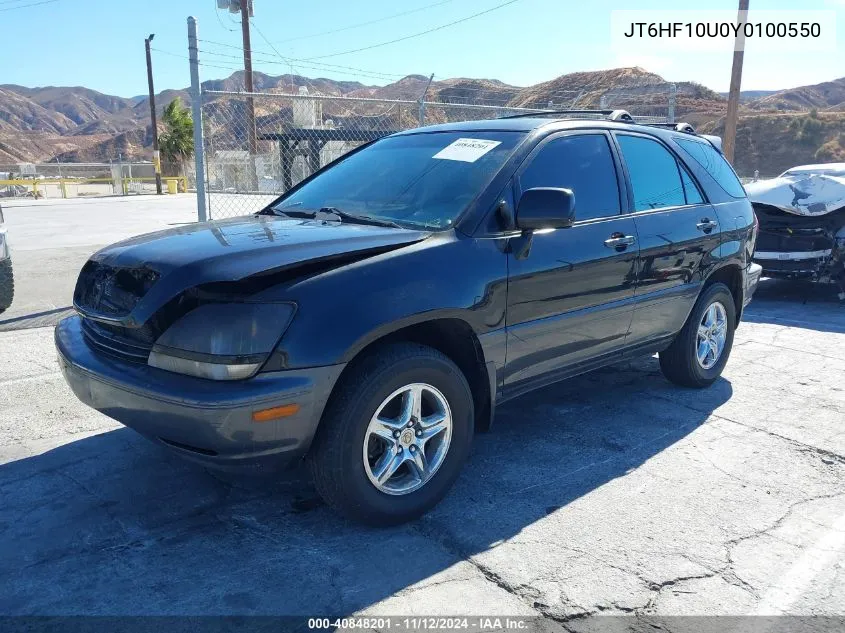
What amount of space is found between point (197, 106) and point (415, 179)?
370 cm

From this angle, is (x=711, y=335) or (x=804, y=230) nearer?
(x=711, y=335)

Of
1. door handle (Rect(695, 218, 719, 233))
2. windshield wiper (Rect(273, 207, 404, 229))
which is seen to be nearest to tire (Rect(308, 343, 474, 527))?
windshield wiper (Rect(273, 207, 404, 229))

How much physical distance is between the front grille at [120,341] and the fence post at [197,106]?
142 inches

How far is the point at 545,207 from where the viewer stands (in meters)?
3.33

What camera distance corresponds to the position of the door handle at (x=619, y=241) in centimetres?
398

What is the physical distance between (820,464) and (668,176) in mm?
2015

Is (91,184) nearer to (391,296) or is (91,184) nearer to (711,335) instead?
(711,335)

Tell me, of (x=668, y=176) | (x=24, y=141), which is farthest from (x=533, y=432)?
(x=24, y=141)

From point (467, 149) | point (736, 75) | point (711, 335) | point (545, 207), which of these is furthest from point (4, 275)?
point (736, 75)

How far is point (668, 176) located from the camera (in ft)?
15.4

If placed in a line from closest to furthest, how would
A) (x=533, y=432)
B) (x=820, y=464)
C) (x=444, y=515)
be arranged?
1. (x=444, y=515)
2. (x=820, y=464)
3. (x=533, y=432)

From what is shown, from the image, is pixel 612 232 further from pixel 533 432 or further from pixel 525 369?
pixel 533 432

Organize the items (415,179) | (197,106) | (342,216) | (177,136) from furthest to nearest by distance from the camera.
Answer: (177,136) < (197,106) < (415,179) < (342,216)

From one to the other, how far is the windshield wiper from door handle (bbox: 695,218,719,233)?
2360 millimetres
